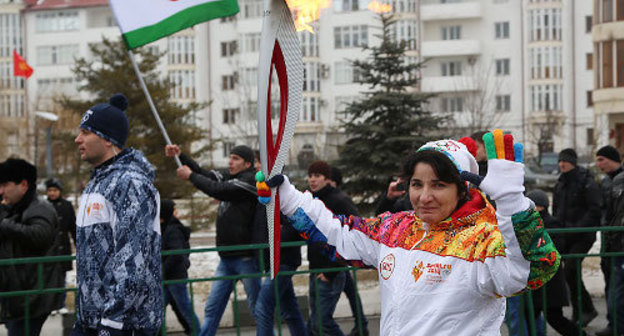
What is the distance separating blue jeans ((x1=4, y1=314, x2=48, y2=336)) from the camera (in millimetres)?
5508

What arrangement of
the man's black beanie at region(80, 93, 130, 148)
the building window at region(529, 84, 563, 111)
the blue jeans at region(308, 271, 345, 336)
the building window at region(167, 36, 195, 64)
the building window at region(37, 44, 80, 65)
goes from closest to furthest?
1. the man's black beanie at region(80, 93, 130, 148)
2. the blue jeans at region(308, 271, 345, 336)
3. the building window at region(529, 84, 563, 111)
4. the building window at region(167, 36, 195, 64)
5. the building window at region(37, 44, 80, 65)

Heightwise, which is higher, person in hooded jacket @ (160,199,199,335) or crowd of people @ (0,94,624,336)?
crowd of people @ (0,94,624,336)

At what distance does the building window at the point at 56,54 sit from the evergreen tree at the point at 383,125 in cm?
5072

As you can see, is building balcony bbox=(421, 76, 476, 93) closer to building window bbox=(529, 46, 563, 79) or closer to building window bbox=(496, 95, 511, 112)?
building window bbox=(496, 95, 511, 112)

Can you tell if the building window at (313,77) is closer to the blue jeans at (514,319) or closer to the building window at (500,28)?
the building window at (500,28)

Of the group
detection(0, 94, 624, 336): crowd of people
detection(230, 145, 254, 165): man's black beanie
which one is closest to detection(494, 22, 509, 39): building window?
detection(0, 94, 624, 336): crowd of people

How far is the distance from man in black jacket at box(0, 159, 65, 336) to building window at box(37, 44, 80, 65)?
57211 millimetres

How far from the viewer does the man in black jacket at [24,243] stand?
17.8 feet

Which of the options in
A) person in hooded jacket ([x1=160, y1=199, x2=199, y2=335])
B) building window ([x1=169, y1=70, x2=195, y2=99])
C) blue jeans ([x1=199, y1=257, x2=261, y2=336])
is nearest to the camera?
blue jeans ([x1=199, y1=257, x2=261, y2=336])

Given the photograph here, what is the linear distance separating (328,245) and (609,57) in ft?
99.1

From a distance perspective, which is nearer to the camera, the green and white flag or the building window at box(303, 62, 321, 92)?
the green and white flag

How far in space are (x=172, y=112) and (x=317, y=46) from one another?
119 ft

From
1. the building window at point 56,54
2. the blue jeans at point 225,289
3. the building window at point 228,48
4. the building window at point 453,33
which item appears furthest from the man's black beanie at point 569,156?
the building window at point 56,54

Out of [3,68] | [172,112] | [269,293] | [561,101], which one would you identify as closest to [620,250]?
[269,293]
